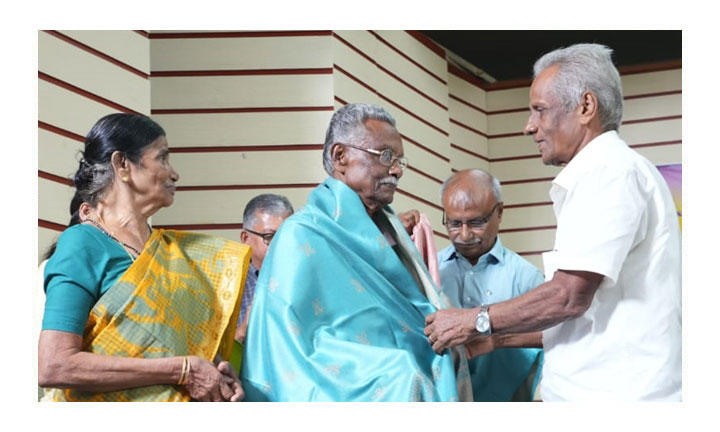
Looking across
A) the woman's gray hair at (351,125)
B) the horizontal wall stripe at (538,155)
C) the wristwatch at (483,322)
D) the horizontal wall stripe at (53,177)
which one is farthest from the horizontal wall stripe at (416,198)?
the wristwatch at (483,322)

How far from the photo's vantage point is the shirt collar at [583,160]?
2607 mm

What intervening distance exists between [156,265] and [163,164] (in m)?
0.33

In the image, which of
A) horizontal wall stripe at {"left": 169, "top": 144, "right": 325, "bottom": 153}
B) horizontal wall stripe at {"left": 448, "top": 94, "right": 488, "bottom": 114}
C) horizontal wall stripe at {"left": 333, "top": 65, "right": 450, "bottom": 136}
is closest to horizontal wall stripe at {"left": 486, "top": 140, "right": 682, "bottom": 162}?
horizontal wall stripe at {"left": 448, "top": 94, "right": 488, "bottom": 114}

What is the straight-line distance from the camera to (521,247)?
895cm

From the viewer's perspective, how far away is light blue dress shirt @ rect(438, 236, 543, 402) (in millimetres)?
3559

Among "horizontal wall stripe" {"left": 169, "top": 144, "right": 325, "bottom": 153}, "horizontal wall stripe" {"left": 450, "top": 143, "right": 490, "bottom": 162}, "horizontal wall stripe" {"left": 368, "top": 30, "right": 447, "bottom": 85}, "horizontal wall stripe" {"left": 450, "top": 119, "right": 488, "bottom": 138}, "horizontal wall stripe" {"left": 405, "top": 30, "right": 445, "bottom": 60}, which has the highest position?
"horizontal wall stripe" {"left": 405, "top": 30, "right": 445, "bottom": 60}

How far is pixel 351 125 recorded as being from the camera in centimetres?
327

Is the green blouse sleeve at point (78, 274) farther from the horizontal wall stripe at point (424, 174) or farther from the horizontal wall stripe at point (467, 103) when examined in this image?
the horizontal wall stripe at point (467, 103)

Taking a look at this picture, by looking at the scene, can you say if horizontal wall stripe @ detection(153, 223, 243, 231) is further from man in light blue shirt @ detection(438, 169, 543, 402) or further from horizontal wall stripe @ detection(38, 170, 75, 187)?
man in light blue shirt @ detection(438, 169, 543, 402)

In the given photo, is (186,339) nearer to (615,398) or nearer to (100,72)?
(615,398)

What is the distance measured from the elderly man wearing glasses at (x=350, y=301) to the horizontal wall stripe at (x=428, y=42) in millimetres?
4425

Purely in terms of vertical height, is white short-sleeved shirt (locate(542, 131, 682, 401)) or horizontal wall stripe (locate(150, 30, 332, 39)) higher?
horizontal wall stripe (locate(150, 30, 332, 39))

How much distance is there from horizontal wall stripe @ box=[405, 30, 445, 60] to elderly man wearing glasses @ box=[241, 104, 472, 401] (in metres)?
4.42

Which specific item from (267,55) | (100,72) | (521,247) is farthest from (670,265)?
(521,247)
